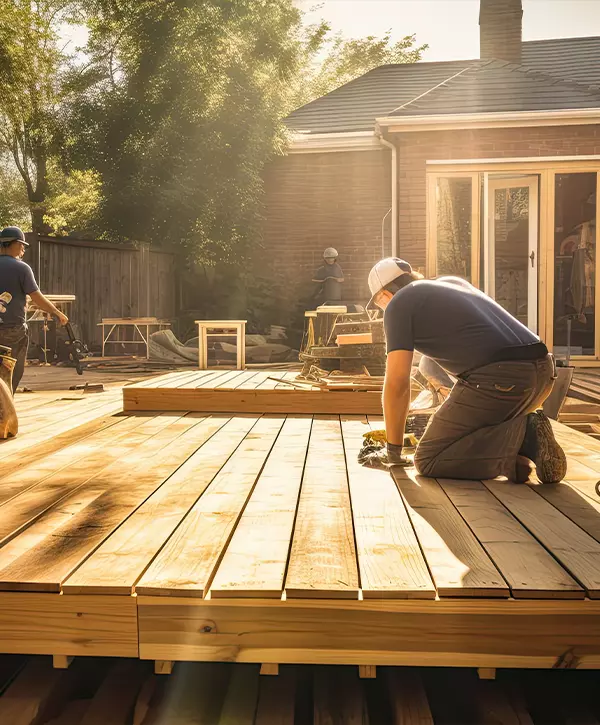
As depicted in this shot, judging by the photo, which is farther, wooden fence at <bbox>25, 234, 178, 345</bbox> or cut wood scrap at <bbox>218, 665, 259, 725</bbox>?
wooden fence at <bbox>25, 234, 178, 345</bbox>

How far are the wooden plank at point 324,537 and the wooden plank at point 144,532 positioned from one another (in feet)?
1.36

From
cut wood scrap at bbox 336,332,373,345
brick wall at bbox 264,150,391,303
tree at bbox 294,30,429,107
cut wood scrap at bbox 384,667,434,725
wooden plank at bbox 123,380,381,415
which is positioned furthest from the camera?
tree at bbox 294,30,429,107

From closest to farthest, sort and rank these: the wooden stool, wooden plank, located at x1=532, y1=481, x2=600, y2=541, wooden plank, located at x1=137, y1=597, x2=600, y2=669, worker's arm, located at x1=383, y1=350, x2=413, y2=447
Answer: wooden plank, located at x1=137, y1=597, x2=600, y2=669 → wooden plank, located at x1=532, y1=481, x2=600, y2=541 → worker's arm, located at x1=383, y1=350, x2=413, y2=447 → the wooden stool

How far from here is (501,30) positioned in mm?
14242

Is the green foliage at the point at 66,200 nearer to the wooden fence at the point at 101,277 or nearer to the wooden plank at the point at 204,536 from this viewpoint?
the wooden fence at the point at 101,277

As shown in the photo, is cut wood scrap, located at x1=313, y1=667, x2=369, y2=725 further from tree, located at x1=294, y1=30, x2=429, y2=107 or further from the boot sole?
tree, located at x1=294, y1=30, x2=429, y2=107

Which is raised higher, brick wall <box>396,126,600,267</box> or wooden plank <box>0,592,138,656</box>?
brick wall <box>396,126,600,267</box>

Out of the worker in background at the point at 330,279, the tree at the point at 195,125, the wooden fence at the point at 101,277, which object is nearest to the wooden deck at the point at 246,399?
the wooden fence at the point at 101,277

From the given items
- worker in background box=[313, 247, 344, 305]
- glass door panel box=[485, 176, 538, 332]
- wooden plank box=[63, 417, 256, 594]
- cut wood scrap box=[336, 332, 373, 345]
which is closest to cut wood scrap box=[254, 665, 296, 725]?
wooden plank box=[63, 417, 256, 594]

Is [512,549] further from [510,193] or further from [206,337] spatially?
[510,193]

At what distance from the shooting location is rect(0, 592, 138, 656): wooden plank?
1.98 m

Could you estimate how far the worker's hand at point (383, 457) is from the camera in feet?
11.6

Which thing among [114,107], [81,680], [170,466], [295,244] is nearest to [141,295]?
[295,244]

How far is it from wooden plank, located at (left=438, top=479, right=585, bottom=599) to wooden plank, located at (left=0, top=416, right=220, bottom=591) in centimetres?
119
